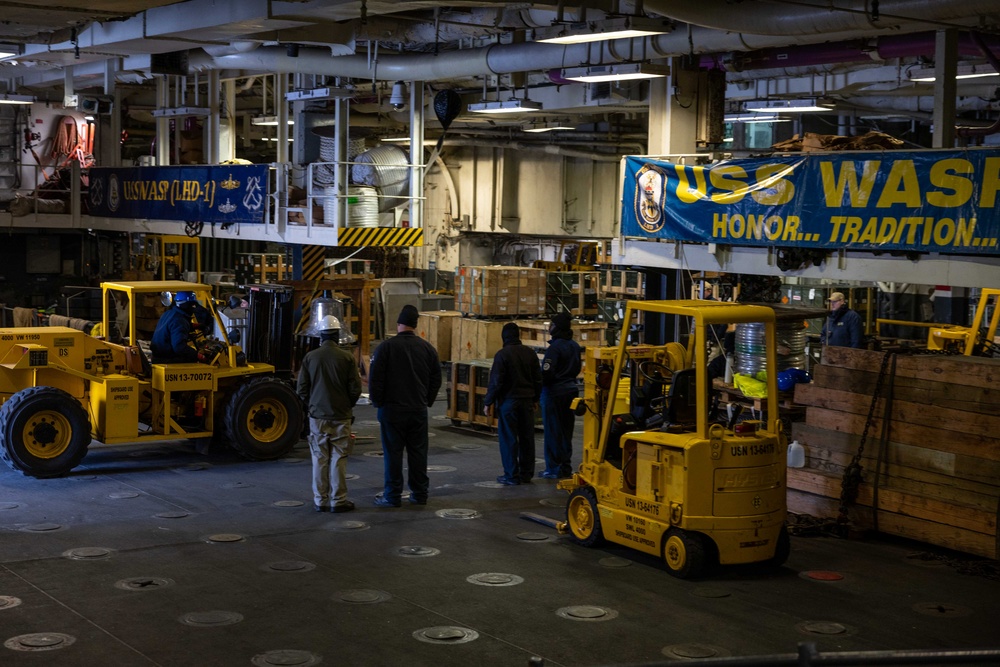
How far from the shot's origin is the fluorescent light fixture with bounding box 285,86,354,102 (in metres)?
18.1

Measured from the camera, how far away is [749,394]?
12047mm

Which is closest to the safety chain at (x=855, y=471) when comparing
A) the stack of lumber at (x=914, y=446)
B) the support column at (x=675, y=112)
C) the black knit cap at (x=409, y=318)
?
the stack of lumber at (x=914, y=446)

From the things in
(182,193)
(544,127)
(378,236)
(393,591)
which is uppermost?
(544,127)

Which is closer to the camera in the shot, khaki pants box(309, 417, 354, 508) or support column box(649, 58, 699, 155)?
khaki pants box(309, 417, 354, 508)

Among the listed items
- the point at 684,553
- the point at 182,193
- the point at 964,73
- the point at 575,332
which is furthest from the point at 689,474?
the point at 182,193

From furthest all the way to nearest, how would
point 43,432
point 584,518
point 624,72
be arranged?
1. point 624,72
2. point 43,432
3. point 584,518

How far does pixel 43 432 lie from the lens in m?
12.8

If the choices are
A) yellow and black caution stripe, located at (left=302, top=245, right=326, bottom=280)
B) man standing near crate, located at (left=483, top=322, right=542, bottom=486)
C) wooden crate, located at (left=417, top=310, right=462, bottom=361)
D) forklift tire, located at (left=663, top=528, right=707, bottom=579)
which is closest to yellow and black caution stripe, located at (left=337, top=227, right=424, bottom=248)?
yellow and black caution stripe, located at (left=302, top=245, right=326, bottom=280)

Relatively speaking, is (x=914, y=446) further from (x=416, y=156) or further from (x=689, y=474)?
(x=416, y=156)

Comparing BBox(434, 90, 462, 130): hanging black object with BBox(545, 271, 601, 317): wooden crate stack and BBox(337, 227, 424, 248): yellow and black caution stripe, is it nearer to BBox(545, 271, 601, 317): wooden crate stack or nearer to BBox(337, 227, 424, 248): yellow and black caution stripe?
BBox(337, 227, 424, 248): yellow and black caution stripe

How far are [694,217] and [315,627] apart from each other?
7.74 meters

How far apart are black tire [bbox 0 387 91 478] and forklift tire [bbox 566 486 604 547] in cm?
567

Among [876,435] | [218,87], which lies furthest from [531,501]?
[218,87]

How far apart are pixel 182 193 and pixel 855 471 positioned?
1484 cm
